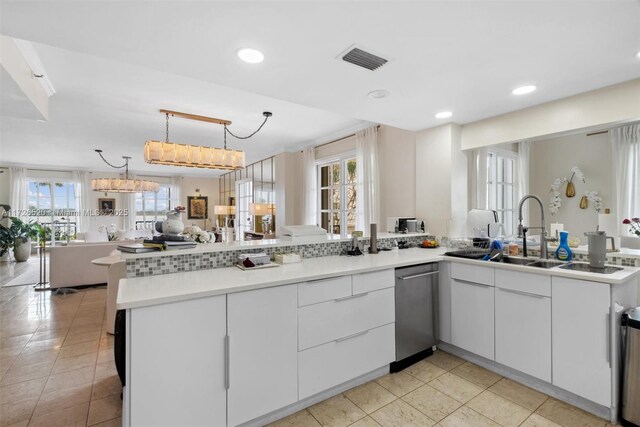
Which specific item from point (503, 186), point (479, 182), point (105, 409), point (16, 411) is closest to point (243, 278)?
point (105, 409)

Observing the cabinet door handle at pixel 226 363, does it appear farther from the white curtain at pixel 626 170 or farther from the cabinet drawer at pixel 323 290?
the white curtain at pixel 626 170

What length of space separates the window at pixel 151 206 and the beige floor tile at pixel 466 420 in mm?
9907

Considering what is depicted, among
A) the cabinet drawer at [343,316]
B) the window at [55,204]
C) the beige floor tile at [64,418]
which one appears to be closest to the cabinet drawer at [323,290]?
the cabinet drawer at [343,316]

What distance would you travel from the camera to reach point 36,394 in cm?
205

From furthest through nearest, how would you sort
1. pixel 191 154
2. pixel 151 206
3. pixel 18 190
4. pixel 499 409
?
pixel 151 206
pixel 18 190
pixel 191 154
pixel 499 409

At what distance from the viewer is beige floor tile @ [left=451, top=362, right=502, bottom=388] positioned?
2191mm

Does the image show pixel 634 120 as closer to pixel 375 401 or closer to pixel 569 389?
pixel 569 389

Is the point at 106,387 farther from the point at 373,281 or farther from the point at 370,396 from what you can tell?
the point at 373,281

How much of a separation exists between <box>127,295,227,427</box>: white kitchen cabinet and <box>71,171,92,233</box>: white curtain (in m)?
9.74

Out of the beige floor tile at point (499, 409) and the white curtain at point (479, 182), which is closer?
the beige floor tile at point (499, 409)

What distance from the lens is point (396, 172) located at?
3910 millimetres

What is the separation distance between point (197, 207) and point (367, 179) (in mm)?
7869

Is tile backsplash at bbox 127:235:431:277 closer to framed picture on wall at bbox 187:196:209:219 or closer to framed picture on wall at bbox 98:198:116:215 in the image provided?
framed picture on wall at bbox 187:196:209:219

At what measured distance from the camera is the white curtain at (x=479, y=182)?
11.0ft
